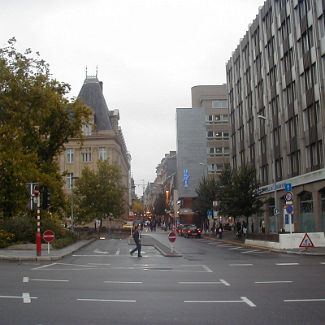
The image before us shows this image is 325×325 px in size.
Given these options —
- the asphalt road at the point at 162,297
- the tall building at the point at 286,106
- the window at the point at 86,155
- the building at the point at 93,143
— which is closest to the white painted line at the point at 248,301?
the asphalt road at the point at 162,297

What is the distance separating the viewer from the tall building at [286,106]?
4453 cm

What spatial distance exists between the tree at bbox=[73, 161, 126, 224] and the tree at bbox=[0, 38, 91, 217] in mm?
27468

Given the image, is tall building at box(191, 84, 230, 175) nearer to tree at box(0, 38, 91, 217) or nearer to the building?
the building

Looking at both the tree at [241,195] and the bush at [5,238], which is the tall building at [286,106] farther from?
the bush at [5,238]

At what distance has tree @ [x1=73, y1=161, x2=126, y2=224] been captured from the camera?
69.7m

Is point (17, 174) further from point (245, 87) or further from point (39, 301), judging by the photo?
point (245, 87)

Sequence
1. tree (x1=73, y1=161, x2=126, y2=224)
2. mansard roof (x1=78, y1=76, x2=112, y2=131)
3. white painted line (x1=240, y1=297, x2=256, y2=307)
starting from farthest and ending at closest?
mansard roof (x1=78, y1=76, x2=112, y2=131), tree (x1=73, y1=161, x2=126, y2=224), white painted line (x1=240, y1=297, x2=256, y2=307)

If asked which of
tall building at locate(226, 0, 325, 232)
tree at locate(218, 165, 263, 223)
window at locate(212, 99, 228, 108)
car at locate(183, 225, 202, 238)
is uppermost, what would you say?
window at locate(212, 99, 228, 108)

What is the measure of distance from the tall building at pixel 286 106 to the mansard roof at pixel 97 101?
124ft

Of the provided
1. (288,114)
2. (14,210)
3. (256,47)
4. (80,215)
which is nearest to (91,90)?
(80,215)

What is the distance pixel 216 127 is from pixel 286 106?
48.2 meters

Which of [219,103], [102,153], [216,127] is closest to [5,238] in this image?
[102,153]

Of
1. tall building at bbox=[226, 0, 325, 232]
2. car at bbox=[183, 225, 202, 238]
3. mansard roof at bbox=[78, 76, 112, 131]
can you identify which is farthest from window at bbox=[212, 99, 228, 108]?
car at bbox=[183, 225, 202, 238]

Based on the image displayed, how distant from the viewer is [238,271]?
18.9 m
